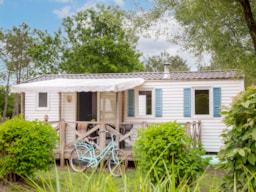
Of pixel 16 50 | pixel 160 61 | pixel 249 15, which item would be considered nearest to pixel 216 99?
pixel 249 15

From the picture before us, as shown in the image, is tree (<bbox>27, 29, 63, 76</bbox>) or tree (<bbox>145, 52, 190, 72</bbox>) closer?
tree (<bbox>27, 29, 63, 76</bbox>)

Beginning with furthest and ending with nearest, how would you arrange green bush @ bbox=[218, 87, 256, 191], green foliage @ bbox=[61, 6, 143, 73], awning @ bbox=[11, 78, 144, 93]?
green foliage @ bbox=[61, 6, 143, 73]
awning @ bbox=[11, 78, 144, 93]
green bush @ bbox=[218, 87, 256, 191]

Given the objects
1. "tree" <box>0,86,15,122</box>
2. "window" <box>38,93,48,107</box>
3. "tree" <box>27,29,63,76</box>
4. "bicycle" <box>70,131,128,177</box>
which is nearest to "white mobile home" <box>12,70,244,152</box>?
"window" <box>38,93,48,107</box>

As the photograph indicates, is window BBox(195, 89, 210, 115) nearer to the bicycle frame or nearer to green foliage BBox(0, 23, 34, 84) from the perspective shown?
the bicycle frame

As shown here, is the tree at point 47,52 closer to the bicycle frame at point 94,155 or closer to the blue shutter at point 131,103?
the blue shutter at point 131,103

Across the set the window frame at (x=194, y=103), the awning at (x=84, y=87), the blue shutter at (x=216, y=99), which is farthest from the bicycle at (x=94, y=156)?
the blue shutter at (x=216, y=99)

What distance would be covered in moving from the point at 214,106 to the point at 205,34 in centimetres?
283

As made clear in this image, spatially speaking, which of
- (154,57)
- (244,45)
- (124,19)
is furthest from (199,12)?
(154,57)

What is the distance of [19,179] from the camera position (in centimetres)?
613

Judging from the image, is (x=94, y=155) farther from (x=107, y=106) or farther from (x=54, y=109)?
(x=54, y=109)

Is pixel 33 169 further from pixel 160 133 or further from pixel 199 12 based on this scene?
pixel 199 12

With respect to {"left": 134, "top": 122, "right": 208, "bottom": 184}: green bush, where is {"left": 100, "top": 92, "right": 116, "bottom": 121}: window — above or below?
above

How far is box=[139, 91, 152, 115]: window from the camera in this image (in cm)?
1140

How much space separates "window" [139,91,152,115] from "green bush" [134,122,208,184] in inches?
250
